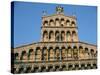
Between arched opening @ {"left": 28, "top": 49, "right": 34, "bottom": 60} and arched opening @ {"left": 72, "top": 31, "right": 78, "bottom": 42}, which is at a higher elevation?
arched opening @ {"left": 72, "top": 31, "right": 78, "bottom": 42}

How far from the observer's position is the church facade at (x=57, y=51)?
3.32 m

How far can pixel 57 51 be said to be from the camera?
3457mm

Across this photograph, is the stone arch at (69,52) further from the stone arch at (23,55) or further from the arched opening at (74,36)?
the stone arch at (23,55)

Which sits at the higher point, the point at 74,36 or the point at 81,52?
the point at 74,36

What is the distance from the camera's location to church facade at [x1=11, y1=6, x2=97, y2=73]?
3.32m

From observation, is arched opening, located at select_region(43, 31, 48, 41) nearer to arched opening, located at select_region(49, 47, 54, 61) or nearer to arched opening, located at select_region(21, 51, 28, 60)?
arched opening, located at select_region(49, 47, 54, 61)

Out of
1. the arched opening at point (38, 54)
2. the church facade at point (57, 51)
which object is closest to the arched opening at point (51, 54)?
the church facade at point (57, 51)

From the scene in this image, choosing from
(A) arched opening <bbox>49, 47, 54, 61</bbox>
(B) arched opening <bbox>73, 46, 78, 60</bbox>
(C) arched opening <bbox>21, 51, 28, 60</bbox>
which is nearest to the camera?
(C) arched opening <bbox>21, 51, 28, 60</bbox>

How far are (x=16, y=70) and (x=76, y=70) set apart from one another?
752 millimetres

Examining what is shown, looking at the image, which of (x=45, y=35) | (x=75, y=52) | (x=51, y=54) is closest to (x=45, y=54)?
(x=51, y=54)

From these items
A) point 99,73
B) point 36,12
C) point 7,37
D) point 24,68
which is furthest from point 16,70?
point 99,73

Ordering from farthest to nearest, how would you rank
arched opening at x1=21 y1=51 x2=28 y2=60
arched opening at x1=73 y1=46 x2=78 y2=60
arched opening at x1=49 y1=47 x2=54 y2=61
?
arched opening at x1=73 y1=46 x2=78 y2=60, arched opening at x1=49 y1=47 x2=54 y2=61, arched opening at x1=21 y1=51 x2=28 y2=60

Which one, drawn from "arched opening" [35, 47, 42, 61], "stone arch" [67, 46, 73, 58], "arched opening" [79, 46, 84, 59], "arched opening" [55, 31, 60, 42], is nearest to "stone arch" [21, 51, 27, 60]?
"arched opening" [35, 47, 42, 61]

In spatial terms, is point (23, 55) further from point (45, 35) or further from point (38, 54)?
point (45, 35)
